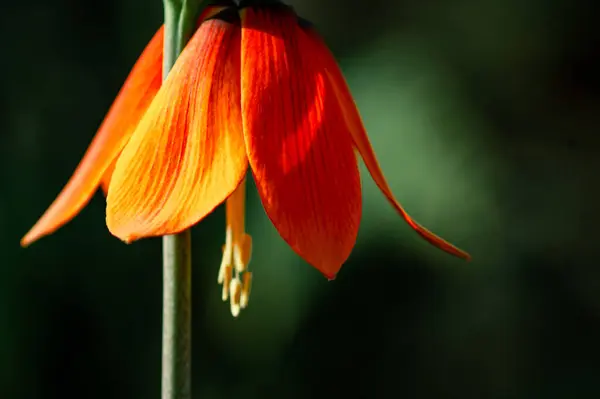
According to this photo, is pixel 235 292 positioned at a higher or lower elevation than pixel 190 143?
lower

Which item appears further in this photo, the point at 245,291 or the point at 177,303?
the point at 245,291

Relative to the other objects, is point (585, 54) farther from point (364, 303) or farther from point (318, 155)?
point (318, 155)

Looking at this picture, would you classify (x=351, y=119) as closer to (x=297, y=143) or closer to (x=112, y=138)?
(x=297, y=143)

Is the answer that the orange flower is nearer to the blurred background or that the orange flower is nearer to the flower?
the flower

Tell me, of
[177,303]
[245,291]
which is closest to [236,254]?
[245,291]

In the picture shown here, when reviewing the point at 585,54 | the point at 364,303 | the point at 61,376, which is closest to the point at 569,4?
the point at 585,54

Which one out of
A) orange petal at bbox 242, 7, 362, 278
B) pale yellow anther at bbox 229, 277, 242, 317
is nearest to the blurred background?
pale yellow anther at bbox 229, 277, 242, 317
